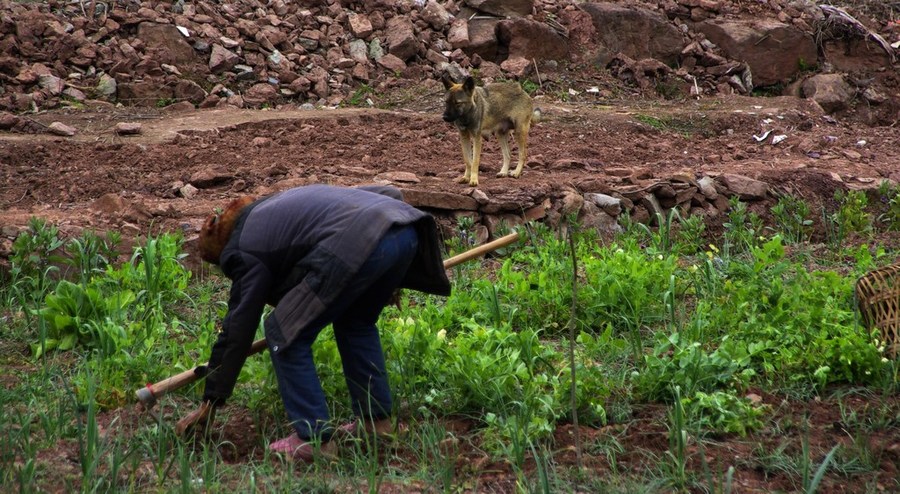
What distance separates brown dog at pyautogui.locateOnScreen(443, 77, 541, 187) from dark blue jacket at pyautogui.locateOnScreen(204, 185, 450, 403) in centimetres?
470

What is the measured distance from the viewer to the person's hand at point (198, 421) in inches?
180

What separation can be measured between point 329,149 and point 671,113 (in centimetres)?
517

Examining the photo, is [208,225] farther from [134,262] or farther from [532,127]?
[532,127]

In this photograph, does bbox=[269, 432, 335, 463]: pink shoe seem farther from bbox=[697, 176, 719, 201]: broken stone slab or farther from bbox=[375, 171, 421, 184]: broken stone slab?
bbox=[697, 176, 719, 201]: broken stone slab

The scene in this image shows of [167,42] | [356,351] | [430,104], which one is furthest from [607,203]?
[167,42]

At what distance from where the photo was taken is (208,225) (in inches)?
178

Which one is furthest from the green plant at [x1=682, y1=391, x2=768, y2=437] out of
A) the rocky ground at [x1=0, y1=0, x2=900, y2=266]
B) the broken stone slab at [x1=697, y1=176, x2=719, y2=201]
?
the broken stone slab at [x1=697, y1=176, x2=719, y2=201]

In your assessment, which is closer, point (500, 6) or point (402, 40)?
point (402, 40)

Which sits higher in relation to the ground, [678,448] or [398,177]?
[678,448]

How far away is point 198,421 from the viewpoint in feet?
15.1

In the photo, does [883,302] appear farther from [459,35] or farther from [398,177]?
[459,35]

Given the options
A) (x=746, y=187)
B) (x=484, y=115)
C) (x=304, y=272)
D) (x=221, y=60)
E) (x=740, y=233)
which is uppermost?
(x=304, y=272)

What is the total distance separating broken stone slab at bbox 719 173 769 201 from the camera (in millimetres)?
9422

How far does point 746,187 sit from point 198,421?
6.44 m
